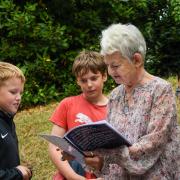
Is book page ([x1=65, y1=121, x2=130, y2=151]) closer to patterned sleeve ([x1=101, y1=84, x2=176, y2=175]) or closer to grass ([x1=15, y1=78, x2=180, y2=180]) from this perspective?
patterned sleeve ([x1=101, y1=84, x2=176, y2=175])

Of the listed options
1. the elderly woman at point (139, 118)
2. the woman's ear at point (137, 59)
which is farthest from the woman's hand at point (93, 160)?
the woman's ear at point (137, 59)

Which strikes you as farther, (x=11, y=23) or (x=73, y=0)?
(x=73, y=0)

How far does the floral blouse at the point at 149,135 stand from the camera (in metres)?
2.85

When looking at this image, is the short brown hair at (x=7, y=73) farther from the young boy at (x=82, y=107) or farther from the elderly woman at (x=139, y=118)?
the elderly woman at (x=139, y=118)

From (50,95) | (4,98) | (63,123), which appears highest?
(4,98)

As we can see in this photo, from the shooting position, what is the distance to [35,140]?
666 centimetres

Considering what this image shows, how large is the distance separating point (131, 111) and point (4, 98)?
86 cm

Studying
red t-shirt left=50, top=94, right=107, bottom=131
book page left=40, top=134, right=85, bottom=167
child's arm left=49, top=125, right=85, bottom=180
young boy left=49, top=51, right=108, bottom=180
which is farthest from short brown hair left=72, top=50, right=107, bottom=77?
book page left=40, top=134, right=85, bottom=167

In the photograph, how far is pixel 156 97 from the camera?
2.90 meters

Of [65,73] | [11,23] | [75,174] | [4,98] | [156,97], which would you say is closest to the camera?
[156,97]

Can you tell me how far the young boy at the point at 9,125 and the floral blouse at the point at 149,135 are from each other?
2.03ft

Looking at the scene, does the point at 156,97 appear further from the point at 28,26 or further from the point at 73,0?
the point at 73,0

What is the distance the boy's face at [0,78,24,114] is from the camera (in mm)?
3395

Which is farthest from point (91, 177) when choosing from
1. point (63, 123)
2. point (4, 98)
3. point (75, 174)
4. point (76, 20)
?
point (76, 20)
